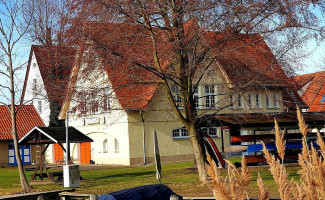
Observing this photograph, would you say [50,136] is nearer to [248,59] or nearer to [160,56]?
[160,56]

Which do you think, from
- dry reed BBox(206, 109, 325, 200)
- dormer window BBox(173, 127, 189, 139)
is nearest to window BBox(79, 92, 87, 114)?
dry reed BBox(206, 109, 325, 200)

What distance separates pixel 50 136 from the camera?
2503 centimetres

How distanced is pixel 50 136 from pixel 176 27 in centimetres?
957

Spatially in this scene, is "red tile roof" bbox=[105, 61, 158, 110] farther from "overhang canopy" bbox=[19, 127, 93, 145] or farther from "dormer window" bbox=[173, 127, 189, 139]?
"dormer window" bbox=[173, 127, 189, 139]

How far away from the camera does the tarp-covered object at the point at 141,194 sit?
11.1 metres

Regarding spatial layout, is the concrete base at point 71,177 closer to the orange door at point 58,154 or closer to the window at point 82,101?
the window at point 82,101

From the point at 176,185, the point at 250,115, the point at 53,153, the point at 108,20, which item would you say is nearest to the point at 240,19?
the point at 108,20

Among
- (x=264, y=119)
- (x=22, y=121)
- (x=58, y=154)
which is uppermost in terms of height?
(x=22, y=121)

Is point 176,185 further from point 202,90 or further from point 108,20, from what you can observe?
point 202,90

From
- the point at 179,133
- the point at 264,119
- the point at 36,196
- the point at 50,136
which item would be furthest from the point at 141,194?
the point at 179,133

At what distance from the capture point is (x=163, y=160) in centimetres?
3681

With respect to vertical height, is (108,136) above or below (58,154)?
above

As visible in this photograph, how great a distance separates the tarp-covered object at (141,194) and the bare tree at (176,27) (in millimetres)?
6663

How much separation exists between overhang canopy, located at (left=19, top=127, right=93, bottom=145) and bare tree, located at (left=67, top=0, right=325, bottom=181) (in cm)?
753
